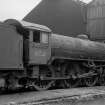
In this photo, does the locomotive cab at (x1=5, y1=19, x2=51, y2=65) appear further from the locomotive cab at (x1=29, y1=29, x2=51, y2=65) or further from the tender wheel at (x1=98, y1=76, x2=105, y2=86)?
the tender wheel at (x1=98, y1=76, x2=105, y2=86)

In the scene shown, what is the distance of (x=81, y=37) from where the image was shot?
18.3 meters

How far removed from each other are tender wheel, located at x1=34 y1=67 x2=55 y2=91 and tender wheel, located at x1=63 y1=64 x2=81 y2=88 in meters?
1.24

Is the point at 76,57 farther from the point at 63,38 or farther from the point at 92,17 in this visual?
the point at 92,17

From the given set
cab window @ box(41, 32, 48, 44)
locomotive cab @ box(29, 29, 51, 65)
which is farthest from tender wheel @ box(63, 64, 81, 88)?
cab window @ box(41, 32, 48, 44)

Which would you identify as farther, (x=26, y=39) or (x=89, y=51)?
(x=89, y=51)

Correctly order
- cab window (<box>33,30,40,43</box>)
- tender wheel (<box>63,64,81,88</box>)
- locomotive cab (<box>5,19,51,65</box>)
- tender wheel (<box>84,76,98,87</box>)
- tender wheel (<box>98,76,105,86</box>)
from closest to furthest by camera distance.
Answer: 1. locomotive cab (<box>5,19,51,65</box>)
2. cab window (<box>33,30,40,43</box>)
3. tender wheel (<box>63,64,81,88</box>)
4. tender wheel (<box>84,76,98,87</box>)
5. tender wheel (<box>98,76,105,86</box>)

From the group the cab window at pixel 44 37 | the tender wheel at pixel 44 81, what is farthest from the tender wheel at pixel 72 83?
the cab window at pixel 44 37

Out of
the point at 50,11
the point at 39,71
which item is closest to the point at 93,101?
the point at 39,71

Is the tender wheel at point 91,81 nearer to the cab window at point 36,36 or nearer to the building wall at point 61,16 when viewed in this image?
the cab window at point 36,36

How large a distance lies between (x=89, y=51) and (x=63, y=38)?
2418 mm

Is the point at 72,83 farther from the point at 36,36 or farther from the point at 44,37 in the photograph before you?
the point at 36,36

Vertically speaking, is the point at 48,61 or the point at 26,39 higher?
the point at 26,39

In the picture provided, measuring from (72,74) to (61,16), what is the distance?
22852 mm

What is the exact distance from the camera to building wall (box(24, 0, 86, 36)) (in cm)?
3594
